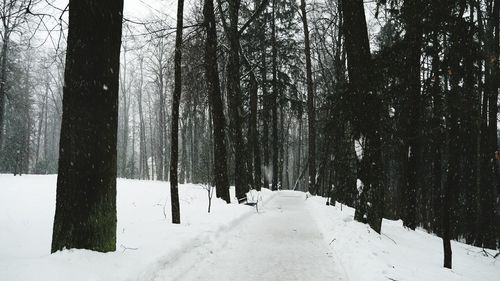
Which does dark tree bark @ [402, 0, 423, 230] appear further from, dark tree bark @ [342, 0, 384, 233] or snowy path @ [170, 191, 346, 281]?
snowy path @ [170, 191, 346, 281]

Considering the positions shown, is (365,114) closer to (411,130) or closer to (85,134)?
(411,130)

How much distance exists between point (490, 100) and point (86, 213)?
15362 mm

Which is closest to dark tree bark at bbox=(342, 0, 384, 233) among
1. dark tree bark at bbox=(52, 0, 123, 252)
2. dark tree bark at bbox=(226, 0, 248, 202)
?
dark tree bark at bbox=(52, 0, 123, 252)

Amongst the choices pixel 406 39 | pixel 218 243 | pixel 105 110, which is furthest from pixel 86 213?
pixel 406 39

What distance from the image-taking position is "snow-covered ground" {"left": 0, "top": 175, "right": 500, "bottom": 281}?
179 inches

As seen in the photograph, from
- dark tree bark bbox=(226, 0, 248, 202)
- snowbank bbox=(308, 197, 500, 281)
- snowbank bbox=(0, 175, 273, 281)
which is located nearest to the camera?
snowbank bbox=(0, 175, 273, 281)

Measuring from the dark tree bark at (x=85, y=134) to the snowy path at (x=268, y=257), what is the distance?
1462 millimetres

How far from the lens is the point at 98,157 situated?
16.2 ft

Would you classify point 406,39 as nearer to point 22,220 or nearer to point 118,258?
point 118,258

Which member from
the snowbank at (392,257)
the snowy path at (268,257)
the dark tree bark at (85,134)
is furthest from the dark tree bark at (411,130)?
the dark tree bark at (85,134)

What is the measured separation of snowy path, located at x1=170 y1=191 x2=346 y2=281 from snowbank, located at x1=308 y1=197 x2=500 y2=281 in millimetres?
294

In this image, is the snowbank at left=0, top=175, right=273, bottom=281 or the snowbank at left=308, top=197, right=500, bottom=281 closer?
the snowbank at left=0, top=175, right=273, bottom=281

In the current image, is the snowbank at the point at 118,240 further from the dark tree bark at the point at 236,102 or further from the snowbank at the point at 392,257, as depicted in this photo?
the snowbank at the point at 392,257

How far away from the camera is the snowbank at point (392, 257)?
511 cm
